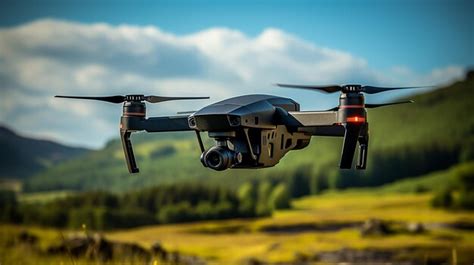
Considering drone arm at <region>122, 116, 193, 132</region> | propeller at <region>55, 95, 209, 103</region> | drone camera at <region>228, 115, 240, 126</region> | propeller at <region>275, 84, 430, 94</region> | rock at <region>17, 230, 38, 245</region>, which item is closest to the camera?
drone camera at <region>228, 115, 240, 126</region>

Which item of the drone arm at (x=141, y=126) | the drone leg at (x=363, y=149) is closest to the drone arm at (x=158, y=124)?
the drone arm at (x=141, y=126)

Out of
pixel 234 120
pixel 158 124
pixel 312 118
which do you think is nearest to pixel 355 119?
pixel 312 118

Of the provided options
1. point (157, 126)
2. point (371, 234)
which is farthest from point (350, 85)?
point (371, 234)

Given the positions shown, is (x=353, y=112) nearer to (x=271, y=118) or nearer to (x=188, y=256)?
(x=271, y=118)

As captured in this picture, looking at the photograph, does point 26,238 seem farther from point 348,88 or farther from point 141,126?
point 348,88

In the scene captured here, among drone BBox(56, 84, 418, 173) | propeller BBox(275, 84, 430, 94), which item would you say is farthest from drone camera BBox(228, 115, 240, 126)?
propeller BBox(275, 84, 430, 94)

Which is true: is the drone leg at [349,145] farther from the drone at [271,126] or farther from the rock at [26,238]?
the rock at [26,238]

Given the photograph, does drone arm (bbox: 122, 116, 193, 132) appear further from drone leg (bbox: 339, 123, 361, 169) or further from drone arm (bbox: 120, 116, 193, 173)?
drone leg (bbox: 339, 123, 361, 169)
